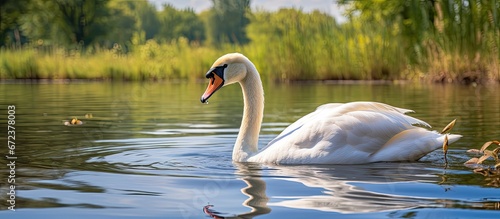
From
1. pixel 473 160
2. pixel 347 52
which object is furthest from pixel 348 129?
→ pixel 347 52

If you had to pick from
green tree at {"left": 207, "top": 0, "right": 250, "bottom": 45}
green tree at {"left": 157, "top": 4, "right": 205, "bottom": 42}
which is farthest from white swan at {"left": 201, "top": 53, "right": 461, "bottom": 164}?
green tree at {"left": 157, "top": 4, "right": 205, "bottom": 42}

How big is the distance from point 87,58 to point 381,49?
50.3ft

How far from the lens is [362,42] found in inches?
1082

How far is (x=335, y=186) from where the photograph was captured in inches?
223

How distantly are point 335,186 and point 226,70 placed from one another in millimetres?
2283

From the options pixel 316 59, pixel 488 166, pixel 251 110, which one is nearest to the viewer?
pixel 488 166

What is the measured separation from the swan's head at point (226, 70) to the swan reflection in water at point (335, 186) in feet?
2.68

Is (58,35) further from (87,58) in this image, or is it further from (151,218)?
(151,218)

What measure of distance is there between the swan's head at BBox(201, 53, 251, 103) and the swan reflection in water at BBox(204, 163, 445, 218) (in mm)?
818

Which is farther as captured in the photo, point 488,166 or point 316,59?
point 316,59

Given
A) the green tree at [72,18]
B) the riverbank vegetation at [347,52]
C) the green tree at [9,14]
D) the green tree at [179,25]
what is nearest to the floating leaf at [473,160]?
the riverbank vegetation at [347,52]

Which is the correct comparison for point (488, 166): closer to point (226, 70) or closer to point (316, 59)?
point (226, 70)

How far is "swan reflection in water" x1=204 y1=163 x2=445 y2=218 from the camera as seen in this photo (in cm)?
480

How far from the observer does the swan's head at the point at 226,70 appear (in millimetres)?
7598
